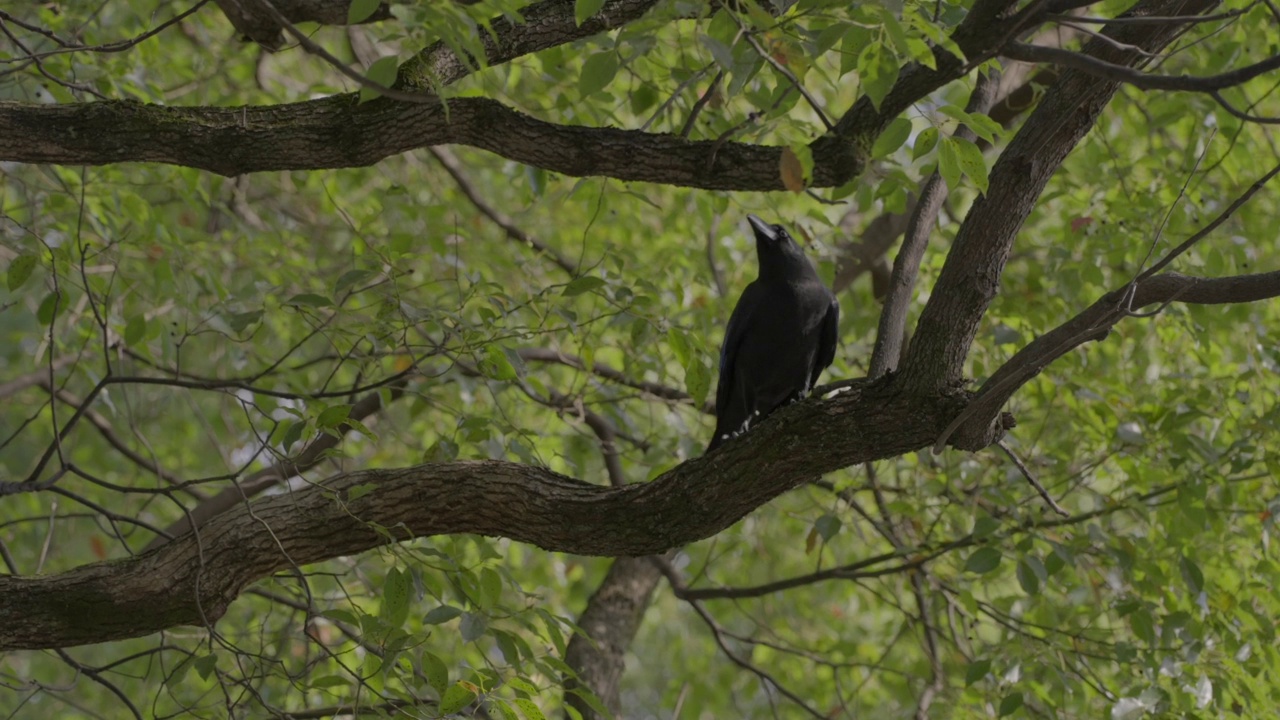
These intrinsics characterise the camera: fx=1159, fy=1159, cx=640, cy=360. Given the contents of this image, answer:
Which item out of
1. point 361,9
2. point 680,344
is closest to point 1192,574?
point 680,344

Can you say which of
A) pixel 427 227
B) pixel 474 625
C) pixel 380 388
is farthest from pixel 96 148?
pixel 427 227

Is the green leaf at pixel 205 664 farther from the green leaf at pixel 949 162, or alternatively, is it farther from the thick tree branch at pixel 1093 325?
the green leaf at pixel 949 162

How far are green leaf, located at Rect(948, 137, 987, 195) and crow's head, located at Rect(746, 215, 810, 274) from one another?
2140 mm

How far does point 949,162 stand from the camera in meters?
2.29

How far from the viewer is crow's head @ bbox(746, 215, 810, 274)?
4.50 metres

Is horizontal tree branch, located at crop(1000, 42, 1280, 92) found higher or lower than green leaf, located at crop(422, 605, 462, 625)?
higher

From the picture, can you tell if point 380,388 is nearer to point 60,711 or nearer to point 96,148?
point 96,148

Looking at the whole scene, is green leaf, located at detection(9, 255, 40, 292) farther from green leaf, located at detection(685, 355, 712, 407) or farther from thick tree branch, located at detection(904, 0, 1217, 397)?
thick tree branch, located at detection(904, 0, 1217, 397)

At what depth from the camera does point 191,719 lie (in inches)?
130

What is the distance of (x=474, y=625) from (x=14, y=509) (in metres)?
4.90

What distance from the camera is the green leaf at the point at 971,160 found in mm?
2287

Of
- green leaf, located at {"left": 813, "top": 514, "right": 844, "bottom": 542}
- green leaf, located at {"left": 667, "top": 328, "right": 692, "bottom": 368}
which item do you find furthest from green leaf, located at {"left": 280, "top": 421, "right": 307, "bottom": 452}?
green leaf, located at {"left": 813, "top": 514, "right": 844, "bottom": 542}

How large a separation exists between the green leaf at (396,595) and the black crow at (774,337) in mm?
1829

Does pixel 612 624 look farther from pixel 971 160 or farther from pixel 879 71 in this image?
pixel 879 71
